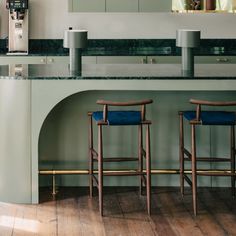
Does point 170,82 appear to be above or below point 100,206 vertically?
above

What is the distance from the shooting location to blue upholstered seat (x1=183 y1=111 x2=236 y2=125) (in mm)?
4707

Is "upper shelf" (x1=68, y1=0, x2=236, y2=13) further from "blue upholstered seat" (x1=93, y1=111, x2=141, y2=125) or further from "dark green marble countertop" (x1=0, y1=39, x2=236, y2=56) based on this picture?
"blue upholstered seat" (x1=93, y1=111, x2=141, y2=125)

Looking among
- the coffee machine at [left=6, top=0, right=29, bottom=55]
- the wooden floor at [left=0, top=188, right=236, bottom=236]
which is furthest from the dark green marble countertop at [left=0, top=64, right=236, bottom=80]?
the coffee machine at [left=6, top=0, right=29, bottom=55]

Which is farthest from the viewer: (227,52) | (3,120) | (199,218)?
(227,52)

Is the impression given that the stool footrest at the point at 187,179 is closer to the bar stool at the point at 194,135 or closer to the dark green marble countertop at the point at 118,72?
the bar stool at the point at 194,135

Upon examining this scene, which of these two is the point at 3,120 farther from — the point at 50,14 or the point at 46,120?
the point at 50,14

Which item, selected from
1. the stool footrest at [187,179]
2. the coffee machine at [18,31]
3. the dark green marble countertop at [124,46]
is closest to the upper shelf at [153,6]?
the dark green marble countertop at [124,46]

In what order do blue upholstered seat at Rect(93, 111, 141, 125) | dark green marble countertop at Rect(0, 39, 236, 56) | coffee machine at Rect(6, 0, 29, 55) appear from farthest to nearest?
dark green marble countertop at Rect(0, 39, 236, 56), coffee machine at Rect(6, 0, 29, 55), blue upholstered seat at Rect(93, 111, 141, 125)

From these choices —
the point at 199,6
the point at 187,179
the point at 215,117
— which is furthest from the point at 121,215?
the point at 199,6

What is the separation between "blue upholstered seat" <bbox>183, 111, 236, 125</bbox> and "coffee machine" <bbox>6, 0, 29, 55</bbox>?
3.02 m

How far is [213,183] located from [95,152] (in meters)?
1.05

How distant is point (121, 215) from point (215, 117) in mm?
943

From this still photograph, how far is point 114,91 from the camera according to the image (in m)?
5.28

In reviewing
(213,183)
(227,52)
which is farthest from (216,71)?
(227,52)
